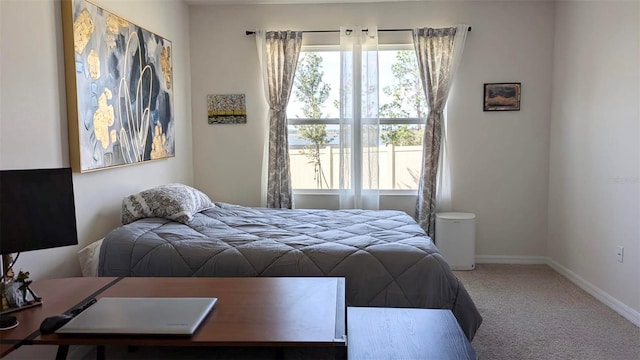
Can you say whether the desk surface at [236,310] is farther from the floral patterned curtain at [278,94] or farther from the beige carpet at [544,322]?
the floral patterned curtain at [278,94]

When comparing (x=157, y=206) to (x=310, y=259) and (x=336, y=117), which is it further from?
(x=336, y=117)

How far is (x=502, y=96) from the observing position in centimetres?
438

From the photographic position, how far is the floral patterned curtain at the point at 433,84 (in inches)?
169

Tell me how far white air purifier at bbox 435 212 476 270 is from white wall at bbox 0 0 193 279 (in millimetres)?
2718

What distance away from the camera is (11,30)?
86.1 inches

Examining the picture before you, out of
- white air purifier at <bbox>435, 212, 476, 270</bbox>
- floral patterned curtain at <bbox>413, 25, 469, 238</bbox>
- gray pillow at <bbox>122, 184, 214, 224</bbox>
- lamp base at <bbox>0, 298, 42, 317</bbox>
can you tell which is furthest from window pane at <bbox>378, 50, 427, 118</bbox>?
lamp base at <bbox>0, 298, 42, 317</bbox>

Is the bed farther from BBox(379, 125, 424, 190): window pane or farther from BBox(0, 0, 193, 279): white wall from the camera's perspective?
BBox(379, 125, 424, 190): window pane

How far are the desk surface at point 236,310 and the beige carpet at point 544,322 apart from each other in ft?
5.01

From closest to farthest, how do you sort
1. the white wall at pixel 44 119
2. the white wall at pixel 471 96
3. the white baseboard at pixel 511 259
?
the white wall at pixel 44 119 → the white wall at pixel 471 96 → the white baseboard at pixel 511 259

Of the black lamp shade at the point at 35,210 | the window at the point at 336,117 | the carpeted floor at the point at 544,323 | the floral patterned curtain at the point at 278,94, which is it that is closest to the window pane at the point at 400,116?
the window at the point at 336,117

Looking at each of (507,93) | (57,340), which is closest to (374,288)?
(57,340)

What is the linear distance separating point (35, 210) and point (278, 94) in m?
3.11

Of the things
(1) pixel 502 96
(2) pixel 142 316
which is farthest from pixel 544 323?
(2) pixel 142 316

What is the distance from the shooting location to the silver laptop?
1.30 metres
